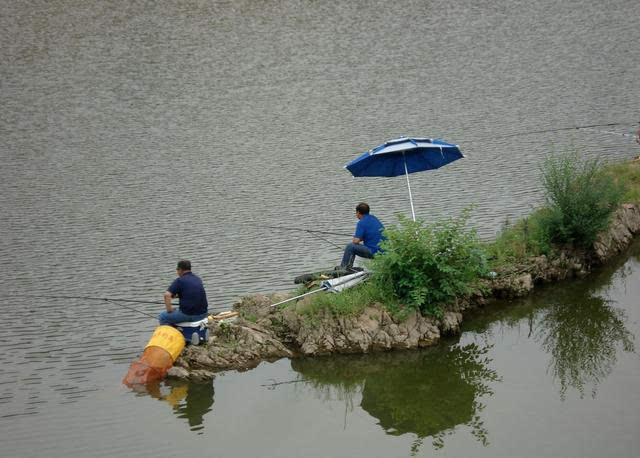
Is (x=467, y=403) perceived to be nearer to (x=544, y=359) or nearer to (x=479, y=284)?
(x=544, y=359)

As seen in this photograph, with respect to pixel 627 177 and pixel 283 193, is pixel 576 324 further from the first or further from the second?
pixel 283 193

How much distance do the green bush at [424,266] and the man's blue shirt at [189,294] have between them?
11.7 ft

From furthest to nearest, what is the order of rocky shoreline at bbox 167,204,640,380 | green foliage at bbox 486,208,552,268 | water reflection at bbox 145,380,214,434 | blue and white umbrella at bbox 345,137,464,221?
green foliage at bbox 486,208,552,268 → blue and white umbrella at bbox 345,137,464,221 → rocky shoreline at bbox 167,204,640,380 → water reflection at bbox 145,380,214,434

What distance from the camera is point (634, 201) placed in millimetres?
21625

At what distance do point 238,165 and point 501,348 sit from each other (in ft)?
54.3

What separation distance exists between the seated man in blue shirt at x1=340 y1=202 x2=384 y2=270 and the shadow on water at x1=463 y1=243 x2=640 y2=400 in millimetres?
2583

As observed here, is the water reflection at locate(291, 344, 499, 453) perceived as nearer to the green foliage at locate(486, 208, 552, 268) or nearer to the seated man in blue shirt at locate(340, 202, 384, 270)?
the seated man in blue shirt at locate(340, 202, 384, 270)

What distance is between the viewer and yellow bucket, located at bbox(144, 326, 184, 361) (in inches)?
621

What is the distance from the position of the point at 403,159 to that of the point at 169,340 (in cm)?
674

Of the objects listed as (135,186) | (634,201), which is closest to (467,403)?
(634,201)

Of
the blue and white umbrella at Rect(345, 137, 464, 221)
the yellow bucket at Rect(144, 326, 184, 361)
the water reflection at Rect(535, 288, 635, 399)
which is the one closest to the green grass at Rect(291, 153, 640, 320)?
the water reflection at Rect(535, 288, 635, 399)

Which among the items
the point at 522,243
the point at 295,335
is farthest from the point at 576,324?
the point at 295,335

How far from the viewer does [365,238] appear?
18047mm

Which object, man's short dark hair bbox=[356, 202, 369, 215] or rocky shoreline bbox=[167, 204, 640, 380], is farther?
man's short dark hair bbox=[356, 202, 369, 215]
